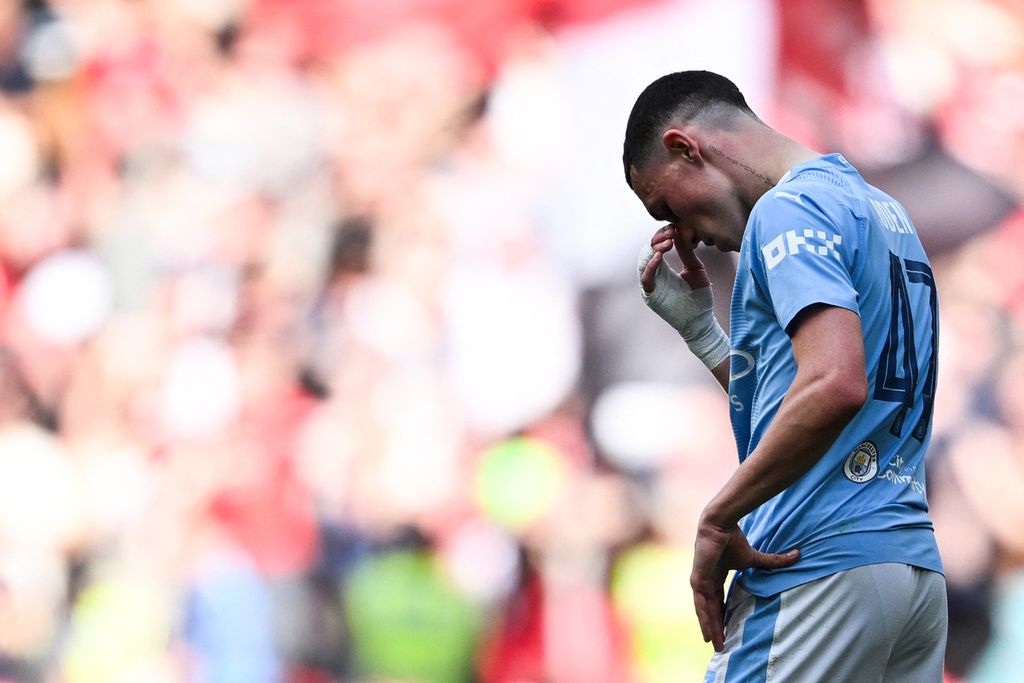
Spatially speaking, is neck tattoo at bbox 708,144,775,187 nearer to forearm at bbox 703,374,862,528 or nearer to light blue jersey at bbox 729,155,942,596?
light blue jersey at bbox 729,155,942,596

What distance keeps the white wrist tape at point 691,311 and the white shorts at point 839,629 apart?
0.68m

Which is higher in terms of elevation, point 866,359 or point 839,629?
point 866,359

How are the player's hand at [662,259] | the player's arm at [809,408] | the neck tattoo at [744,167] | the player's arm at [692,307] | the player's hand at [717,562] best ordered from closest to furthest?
the player's arm at [809,408] < the player's hand at [717,562] < the neck tattoo at [744,167] < the player's hand at [662,259] < the player's arm at [692,307]

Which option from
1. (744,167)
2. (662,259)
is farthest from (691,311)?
(744,167)

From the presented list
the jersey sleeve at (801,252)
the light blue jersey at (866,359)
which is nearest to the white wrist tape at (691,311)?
the light blue jersey at (866,359)

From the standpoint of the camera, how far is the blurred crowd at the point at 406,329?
4.31m

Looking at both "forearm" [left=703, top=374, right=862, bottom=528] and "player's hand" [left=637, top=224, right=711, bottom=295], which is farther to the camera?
"player's hand" [left=637, top=224, right=711, bottom=295]

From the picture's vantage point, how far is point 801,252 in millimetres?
1788

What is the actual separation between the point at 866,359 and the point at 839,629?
405mm

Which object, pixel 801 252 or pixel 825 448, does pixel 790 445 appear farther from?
pixel 801 252

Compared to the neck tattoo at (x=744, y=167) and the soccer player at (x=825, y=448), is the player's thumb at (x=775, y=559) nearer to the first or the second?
the soccer player at (x=825, y=448)

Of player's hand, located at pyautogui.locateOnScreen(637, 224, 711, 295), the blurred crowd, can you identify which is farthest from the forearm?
the blurred crowd

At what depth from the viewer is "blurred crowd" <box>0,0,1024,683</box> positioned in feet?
14.1

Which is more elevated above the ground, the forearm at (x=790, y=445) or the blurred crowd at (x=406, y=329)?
the forearm at (x=790, y=445)
